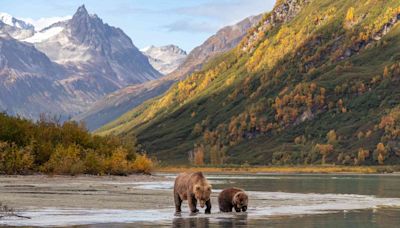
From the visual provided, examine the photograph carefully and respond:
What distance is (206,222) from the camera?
128 feet

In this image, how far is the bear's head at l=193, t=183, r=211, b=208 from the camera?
138ft

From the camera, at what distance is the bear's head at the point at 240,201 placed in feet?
155

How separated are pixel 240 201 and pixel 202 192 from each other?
18.0 ft

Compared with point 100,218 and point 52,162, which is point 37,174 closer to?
point 52,162

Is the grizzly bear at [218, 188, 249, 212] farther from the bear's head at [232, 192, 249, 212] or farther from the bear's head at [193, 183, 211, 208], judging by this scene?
the bear's head at [193, 183, 211, 208]

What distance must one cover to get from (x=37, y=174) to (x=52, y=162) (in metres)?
3.49

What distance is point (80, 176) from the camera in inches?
4124

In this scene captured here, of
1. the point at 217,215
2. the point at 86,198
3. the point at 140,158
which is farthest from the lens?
the point at 140,158

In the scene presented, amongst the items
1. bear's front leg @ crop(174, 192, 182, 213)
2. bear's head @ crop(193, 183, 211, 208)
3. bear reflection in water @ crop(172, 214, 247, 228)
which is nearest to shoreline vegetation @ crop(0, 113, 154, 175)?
bear's front leg @ crop(174, 192, 182, 213)

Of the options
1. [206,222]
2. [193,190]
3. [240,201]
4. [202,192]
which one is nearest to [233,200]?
[240,201]

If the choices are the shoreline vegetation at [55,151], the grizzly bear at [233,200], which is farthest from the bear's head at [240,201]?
the shoreline vegetation at [55,151]

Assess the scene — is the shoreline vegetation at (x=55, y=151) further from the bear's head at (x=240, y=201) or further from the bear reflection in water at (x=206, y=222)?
the bear reflection in water at (x=206, y=222)

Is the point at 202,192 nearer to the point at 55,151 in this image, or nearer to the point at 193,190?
the point at 193,190

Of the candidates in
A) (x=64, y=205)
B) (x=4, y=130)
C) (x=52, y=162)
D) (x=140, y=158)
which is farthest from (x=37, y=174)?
(x=64, y=205)
